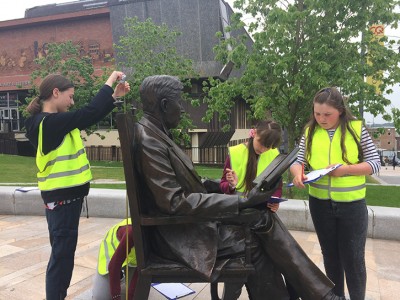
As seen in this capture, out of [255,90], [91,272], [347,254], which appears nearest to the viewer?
[347,254]

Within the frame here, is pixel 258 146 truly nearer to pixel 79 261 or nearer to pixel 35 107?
pixel 35 107

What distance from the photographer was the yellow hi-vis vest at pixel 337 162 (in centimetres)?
244

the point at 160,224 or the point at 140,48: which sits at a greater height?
the point at 140,48

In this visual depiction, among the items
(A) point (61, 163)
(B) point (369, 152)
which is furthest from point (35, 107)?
(B) point (369, 152)

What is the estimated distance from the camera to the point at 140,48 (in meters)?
14.5

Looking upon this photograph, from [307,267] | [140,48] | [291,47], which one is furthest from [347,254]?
[140,48]

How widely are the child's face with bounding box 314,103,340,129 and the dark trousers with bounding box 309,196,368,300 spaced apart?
55cm

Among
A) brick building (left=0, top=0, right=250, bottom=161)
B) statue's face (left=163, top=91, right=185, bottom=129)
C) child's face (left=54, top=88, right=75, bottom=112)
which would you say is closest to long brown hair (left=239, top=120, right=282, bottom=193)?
statue's face (left=163, top=91, right=185, bottom=129)

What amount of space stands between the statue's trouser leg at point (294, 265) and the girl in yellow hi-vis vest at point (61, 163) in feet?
4.55

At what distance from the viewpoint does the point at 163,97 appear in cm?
212

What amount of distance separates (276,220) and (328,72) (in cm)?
517

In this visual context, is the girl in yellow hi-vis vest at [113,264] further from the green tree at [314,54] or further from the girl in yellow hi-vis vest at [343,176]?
the green tree at [314,54]

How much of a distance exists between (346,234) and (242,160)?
1153mm

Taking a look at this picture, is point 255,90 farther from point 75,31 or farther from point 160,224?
point 75,31
